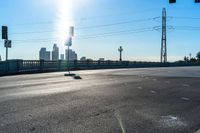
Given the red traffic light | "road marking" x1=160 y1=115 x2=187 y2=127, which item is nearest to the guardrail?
the red traffic light

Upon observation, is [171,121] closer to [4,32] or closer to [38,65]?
[4,32]

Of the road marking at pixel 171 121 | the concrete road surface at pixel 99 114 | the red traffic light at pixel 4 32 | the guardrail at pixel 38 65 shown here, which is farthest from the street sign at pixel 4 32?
the road marking at pixel 171 121

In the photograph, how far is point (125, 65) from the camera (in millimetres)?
59531

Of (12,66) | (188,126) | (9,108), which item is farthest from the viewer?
(12,66)

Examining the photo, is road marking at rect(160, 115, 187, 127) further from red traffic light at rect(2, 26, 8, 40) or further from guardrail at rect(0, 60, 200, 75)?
red traffic light at rect(2, 26, 8, 40)

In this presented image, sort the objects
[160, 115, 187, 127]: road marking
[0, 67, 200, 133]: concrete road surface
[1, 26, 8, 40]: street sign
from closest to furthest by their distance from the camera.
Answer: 1. [0, 67, 200, 133]: concrete road surface
2. [160, 115, 187, 127]: road marking
3. [1, 26, 8, 40]: street sign

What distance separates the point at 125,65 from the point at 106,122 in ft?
170

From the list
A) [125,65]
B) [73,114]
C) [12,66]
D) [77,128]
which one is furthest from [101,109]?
[125,65]

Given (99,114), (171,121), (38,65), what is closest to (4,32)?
(38,65)

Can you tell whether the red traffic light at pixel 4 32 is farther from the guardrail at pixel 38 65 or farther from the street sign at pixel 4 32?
the guardrail at pixel 38 65

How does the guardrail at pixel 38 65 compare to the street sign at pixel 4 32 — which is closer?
the guardrail at pixel 38 65

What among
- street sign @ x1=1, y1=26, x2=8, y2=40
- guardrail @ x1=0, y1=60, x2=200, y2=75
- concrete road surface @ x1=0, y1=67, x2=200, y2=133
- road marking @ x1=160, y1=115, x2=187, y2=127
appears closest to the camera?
concrete road surface @ x1=0, y1=67, x2=200, y2=133

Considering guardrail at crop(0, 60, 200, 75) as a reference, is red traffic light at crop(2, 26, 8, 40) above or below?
above

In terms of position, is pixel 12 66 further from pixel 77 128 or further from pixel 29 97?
pixel 77 128
